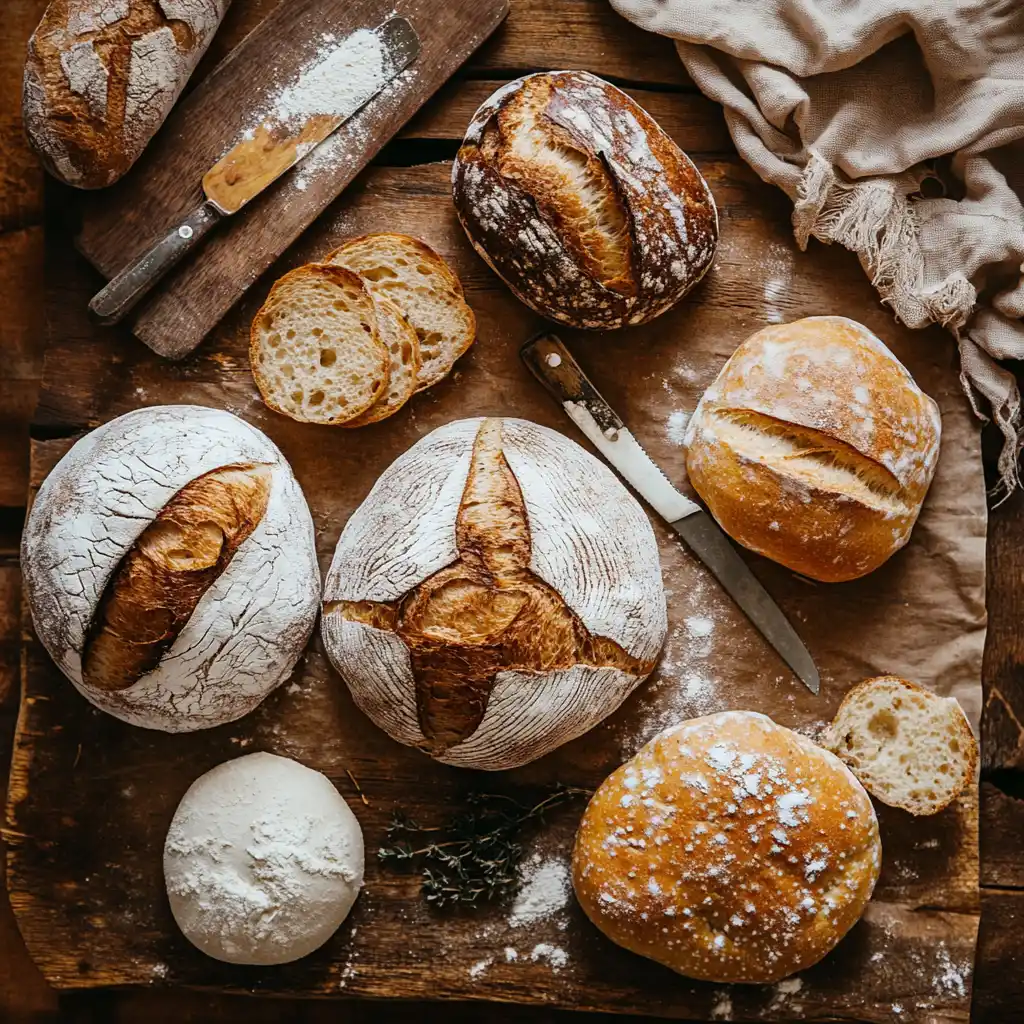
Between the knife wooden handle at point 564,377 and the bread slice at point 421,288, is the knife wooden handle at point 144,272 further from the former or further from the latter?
the knife wooden handle at point 564,377

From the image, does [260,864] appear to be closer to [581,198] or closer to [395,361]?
[395,361]

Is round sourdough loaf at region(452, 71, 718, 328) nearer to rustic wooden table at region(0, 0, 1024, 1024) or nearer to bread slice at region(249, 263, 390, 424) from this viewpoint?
rustic wooden table at region(0, 0, 1024, 1024)

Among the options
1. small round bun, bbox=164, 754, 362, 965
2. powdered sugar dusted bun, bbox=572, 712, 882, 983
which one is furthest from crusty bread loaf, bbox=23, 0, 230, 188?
powdered sugar dusted bun, bbox=572, 712, 882, 983

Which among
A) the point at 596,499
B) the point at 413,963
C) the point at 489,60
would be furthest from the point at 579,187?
the point at 413,963

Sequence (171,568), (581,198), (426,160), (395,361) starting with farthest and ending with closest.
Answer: (426,160)
(395,361)
(581,198)
(171,568)

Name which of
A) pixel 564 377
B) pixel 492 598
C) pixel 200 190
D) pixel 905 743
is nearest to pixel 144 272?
pixel 200 190

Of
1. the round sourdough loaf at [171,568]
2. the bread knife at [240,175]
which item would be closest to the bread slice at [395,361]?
the round sourdough loaf at [171,568]
